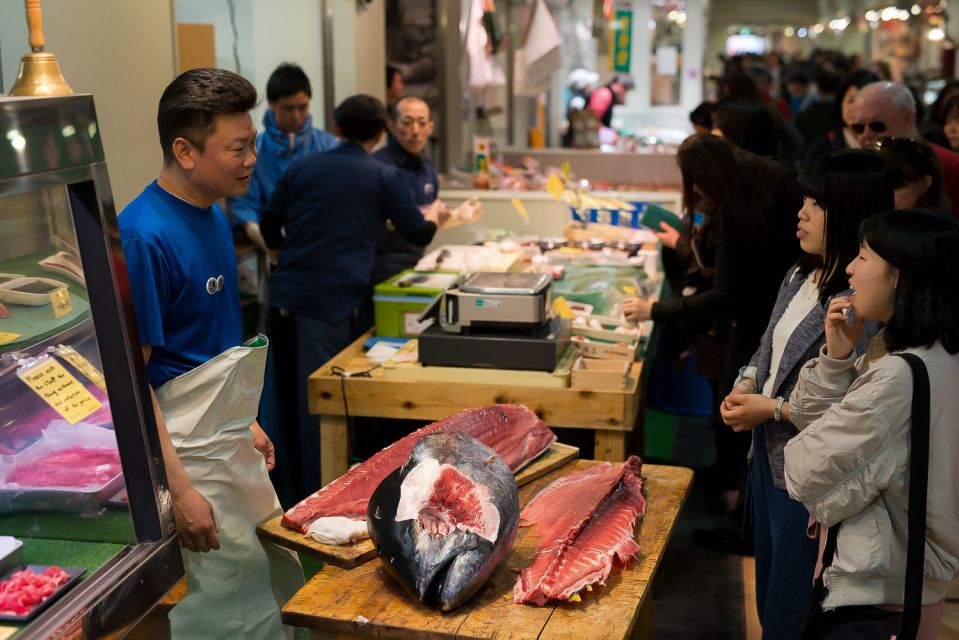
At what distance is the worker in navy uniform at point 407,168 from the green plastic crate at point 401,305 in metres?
0.76

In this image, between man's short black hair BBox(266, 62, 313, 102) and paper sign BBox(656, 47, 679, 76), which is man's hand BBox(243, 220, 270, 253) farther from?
paper sign BBox(656, 47, 679, 76)

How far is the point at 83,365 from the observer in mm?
2029

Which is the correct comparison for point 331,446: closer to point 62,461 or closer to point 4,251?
point 62,461

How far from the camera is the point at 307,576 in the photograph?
3957 millimetres

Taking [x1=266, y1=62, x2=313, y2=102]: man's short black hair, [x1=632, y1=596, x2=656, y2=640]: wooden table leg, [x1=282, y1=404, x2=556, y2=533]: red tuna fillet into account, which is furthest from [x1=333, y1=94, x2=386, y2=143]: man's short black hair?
[x1=632, y1=596, x2=656, y2=640]: wooden table leg

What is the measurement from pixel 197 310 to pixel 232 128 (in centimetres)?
46

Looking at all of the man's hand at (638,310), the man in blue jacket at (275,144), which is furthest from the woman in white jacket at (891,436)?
the man in blue jacket at (275,144)

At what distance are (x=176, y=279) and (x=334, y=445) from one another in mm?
1696

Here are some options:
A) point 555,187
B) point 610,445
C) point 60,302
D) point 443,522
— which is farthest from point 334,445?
point 555,187

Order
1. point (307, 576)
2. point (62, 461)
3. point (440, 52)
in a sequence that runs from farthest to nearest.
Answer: point (440, 52) → point (307, 576) → point (62, 461)

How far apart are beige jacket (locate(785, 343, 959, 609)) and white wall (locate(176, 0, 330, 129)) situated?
4.09 metres

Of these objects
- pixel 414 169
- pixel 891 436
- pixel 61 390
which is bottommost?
pixel 891 436

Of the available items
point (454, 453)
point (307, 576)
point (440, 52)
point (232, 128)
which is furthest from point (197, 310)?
point (440, 52)

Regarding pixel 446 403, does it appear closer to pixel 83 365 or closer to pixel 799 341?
pixel 799 341
